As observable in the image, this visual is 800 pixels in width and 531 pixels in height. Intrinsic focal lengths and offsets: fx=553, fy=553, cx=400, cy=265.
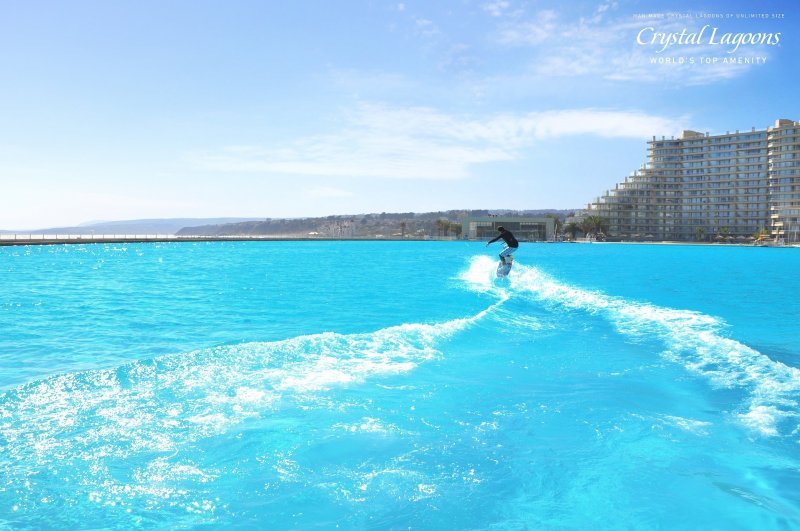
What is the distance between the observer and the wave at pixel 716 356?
8.43 metres

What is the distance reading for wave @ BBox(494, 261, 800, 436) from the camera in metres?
8.43

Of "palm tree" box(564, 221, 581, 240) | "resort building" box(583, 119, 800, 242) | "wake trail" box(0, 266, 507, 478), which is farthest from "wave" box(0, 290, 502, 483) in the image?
"palm tree" box(564, 221, 581, 240)

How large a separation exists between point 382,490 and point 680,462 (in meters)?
3.62

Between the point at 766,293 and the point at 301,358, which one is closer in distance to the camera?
the point at 301,358

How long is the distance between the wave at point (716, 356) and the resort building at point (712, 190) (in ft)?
494

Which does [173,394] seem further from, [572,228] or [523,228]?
[572,228]

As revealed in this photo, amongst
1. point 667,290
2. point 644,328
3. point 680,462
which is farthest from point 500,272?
point 680,462

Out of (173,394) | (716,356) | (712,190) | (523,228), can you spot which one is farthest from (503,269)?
(712,190)

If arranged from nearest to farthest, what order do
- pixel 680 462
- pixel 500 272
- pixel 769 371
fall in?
1. pixel 680 462
2. pixel 769 371
3. pixel 500 272

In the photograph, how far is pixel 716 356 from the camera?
1248 cm

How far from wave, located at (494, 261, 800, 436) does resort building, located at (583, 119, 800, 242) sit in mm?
150723

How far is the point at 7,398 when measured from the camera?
28.0 feet

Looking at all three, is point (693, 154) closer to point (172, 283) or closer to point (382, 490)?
point (172, 283)

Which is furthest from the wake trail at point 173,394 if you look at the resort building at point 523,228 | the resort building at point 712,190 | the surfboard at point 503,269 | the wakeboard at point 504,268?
the resort building at point 523,228
